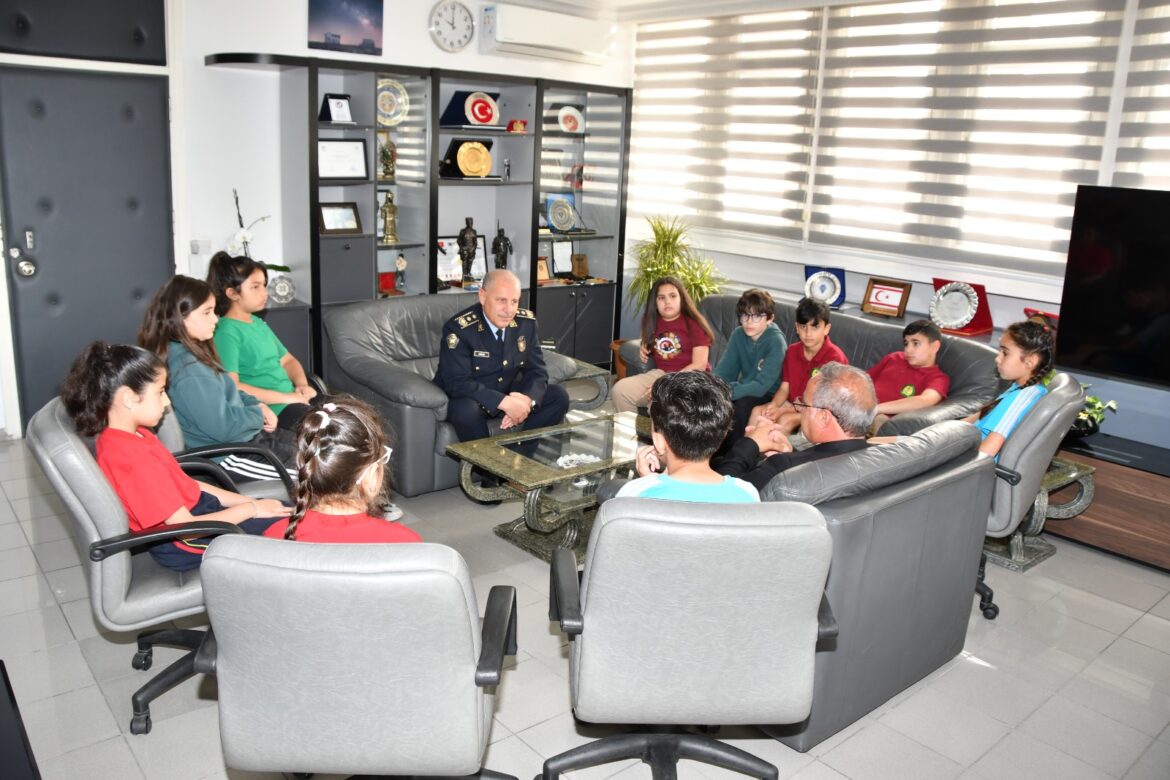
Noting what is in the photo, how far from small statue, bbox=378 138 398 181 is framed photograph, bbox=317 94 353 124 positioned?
0.29 metres

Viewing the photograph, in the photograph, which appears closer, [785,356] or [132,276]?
[785,356]

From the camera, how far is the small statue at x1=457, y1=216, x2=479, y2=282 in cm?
663

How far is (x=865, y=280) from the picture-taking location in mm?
6098

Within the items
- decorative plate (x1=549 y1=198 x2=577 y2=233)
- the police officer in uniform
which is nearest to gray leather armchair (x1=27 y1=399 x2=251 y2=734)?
the police officer in uniform

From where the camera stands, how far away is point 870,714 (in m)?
3.01

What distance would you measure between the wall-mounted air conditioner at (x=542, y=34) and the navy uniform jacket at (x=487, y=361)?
99.4 inches

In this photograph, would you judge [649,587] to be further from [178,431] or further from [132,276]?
[132,276]

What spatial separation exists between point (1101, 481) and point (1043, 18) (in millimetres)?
2539

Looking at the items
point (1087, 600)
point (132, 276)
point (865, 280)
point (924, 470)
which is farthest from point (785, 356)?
point (132, 276)

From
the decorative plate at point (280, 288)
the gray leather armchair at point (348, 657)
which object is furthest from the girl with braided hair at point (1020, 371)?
the decorative plate at point (280, 288)

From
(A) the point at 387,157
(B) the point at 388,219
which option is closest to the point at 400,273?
(B) the point at 388,219

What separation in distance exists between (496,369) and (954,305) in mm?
2640

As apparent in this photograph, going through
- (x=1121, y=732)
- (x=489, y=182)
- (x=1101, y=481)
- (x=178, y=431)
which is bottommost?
(x=1121, y=732)

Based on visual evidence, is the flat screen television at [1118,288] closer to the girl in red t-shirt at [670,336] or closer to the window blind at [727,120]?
the girl in red t-shirt at [670,336]
